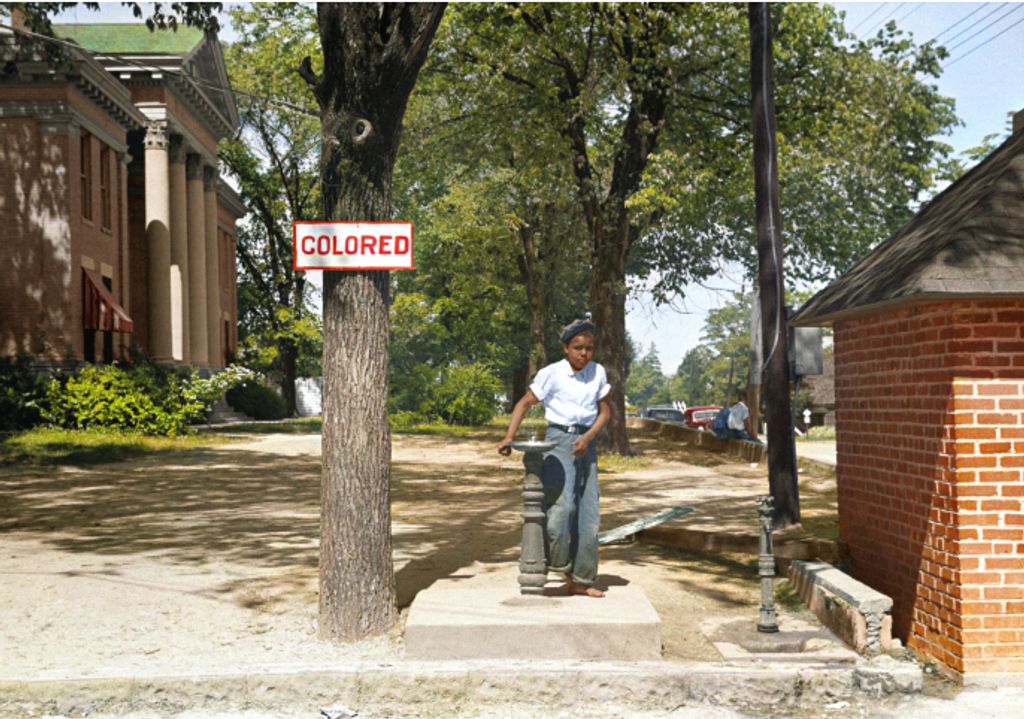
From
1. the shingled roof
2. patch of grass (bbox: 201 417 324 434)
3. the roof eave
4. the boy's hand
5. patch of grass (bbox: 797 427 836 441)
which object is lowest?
patch of grass (bbox: 797 427 836 441)

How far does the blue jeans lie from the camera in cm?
823

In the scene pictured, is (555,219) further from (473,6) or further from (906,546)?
(906,546)

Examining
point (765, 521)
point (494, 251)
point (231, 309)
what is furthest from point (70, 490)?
point (231, 309)

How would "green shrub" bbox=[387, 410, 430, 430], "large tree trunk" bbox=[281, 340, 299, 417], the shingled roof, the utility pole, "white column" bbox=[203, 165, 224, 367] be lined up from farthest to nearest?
"large tree trunk" bbox=[281, 340, 299, 417] → "white column" bbox=[203, 165, 224, 367] → "green shrub" bbox=[387, 410, 430, 430] → the utility pole → the shingled roof

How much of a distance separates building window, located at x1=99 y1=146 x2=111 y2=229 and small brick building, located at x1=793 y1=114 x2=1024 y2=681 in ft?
93.1

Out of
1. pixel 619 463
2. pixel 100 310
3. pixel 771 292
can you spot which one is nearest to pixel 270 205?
pixel 100 310

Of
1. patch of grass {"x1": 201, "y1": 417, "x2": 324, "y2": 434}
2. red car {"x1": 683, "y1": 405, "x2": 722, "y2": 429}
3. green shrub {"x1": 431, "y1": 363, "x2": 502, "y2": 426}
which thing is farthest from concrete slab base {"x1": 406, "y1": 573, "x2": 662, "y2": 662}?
red car {"x1": 683, "y1": 405, "x2": 722, "y2": 429}

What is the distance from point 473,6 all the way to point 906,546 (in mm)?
19468

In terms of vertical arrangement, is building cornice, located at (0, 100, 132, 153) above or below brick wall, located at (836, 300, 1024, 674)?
above

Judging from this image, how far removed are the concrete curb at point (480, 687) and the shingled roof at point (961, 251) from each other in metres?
2.44

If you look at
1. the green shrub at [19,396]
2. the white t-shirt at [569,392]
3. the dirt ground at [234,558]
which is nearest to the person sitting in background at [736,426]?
the dirt ground at [234,558]

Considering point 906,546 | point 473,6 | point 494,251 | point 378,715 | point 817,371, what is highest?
point 473,6

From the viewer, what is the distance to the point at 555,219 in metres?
40.8

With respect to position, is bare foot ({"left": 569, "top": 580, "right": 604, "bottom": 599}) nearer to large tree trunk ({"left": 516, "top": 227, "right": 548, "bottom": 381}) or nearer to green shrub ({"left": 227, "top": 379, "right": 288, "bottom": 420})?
large tree trunk ({"left": 516, "top": 227, "right": 548, "bottom": 381})
